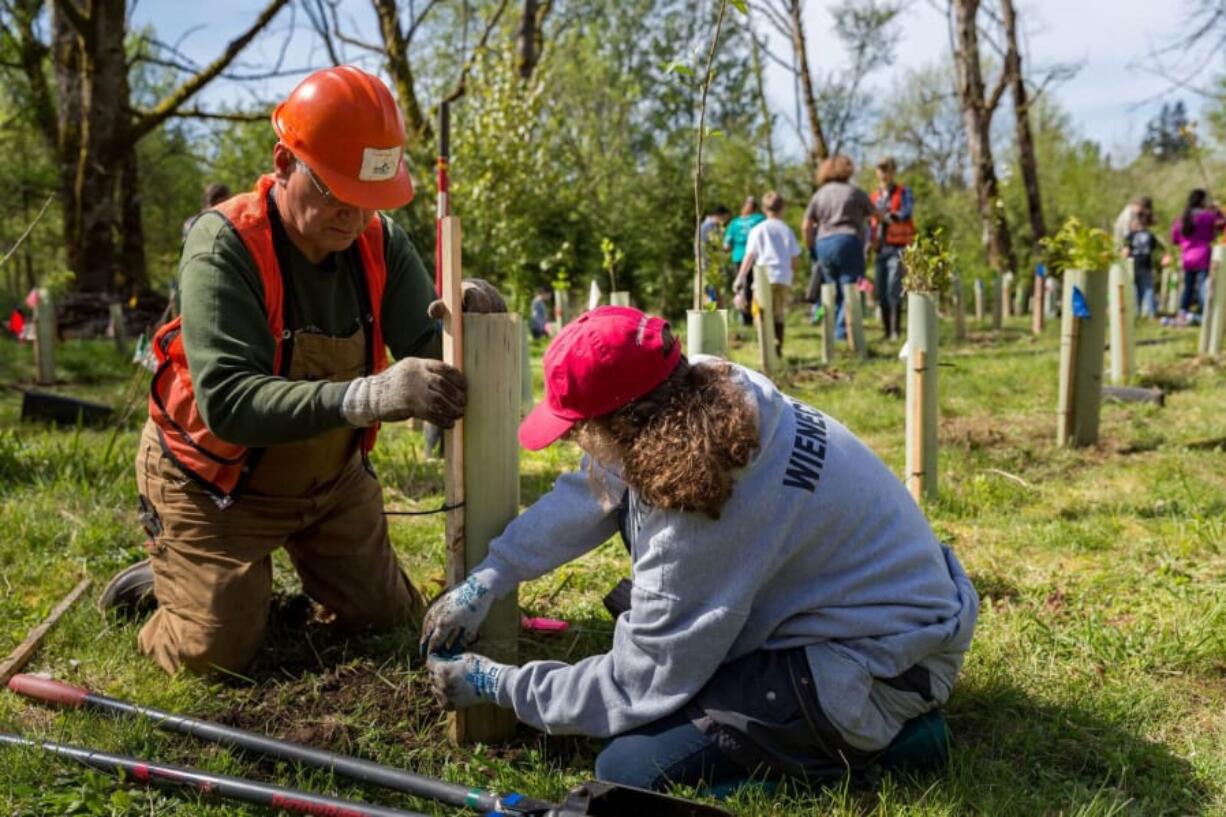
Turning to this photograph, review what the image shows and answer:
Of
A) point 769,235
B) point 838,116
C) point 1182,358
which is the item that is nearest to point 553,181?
point 769,235

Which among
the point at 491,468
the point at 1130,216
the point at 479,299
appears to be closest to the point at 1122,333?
the point at 479,299

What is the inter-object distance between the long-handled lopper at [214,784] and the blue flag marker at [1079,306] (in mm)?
4640

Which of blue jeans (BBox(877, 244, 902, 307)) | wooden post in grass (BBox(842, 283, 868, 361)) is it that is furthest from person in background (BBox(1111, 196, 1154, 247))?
wooden post in grass (BBox(842, 283, 868, 361))

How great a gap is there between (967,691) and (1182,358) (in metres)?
7.49

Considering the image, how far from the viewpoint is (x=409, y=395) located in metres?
2.56

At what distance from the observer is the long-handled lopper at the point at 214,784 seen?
2.28 metres

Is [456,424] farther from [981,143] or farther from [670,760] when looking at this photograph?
[981,143]

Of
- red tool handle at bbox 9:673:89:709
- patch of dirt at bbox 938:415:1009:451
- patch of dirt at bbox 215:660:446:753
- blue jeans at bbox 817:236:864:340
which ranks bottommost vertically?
patch of dirt at bbox 215:660:446:753

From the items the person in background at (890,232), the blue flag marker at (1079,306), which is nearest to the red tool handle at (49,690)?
the blue flag marker at (1079,306)

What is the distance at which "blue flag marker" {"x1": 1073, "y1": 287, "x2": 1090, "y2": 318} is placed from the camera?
5.46m

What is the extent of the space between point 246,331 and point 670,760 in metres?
1.73

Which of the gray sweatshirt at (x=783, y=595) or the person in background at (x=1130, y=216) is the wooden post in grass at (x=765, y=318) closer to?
the gray sweatshirt at (x=783, y=595)

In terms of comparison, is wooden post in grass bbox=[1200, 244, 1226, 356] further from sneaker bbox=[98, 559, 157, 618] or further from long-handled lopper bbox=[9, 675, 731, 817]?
sneaker bbox=[98, 559, 157, 618]

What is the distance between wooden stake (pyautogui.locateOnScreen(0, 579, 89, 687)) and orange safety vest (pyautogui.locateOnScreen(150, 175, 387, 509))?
82 cm
